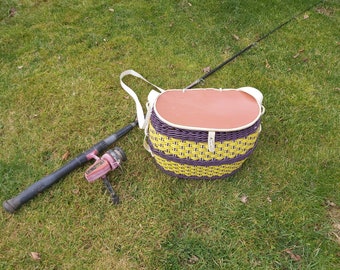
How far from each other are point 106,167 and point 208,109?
2.92 ft

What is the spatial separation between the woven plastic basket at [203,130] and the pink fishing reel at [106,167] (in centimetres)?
28

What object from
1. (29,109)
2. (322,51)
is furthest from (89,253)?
(322,51)

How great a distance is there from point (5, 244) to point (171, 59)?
258 cm

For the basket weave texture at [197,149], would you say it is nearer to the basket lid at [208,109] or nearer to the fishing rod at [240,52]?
the basket lid at [208,109]

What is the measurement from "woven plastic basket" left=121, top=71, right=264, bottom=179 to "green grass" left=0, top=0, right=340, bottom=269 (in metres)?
0.24

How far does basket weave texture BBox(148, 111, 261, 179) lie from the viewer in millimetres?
2490

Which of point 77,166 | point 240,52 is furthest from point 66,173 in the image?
point 240,52

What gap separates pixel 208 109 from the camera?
8.54 ft

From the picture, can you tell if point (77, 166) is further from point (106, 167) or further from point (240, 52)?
point (240, 52)

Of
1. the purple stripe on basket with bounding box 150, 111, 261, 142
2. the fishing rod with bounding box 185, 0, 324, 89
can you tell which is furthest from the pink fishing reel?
the fishing rod with bounding box 185, 0, 324, 89

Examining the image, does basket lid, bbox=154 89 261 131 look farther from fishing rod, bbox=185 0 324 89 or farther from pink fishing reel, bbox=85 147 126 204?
fishing rod, bbox=185 0 324 89

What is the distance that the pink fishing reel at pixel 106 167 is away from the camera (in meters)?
2.65

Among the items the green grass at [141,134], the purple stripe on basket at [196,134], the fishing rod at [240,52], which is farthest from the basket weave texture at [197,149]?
the fishing rod at [240,52]

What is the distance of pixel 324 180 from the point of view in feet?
9.55
